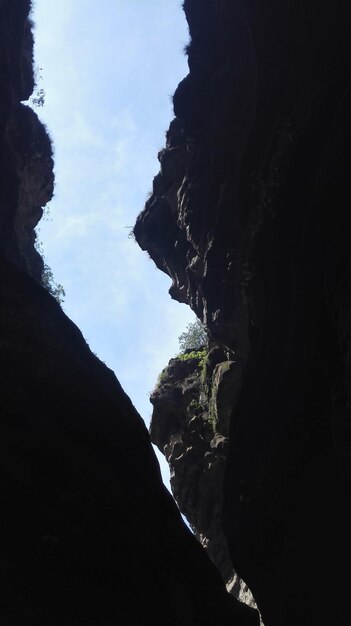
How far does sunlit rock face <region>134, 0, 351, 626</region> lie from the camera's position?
15398 mm

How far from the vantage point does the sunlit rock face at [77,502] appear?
10.8 meters

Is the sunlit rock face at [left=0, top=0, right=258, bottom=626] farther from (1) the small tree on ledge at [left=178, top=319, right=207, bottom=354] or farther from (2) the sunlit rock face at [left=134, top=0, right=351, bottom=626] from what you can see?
(1) the small tree on ledge at [left=178, top=319, right=207, bottom=354]

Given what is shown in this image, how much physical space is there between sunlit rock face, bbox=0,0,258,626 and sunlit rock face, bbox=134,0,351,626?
4239mm

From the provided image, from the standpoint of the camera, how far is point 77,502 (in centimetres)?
1212

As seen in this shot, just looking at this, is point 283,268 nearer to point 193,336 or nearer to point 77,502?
point 77,502

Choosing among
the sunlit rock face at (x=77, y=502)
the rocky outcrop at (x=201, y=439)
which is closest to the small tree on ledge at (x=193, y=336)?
the rocky outcrop at (x=201, y=439)

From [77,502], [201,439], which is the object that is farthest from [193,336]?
[77,502]

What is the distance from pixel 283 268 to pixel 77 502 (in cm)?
984

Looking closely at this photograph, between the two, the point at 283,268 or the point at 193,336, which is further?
the point at 193,336

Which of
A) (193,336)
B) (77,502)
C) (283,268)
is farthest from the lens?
(193,336)

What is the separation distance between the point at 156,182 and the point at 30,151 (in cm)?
639

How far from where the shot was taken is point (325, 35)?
1578 cm

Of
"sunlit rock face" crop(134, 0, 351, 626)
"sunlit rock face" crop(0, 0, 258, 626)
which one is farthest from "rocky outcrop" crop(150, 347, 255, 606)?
"sunlit rock face" crop(0, 0, 258, 626)

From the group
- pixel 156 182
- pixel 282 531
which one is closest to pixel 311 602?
pixel 282 531
